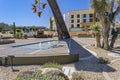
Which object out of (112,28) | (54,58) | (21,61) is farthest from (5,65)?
(112,28)

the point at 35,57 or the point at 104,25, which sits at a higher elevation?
the point at 104,25

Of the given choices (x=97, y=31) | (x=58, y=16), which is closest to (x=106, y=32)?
(x=97, y=31)

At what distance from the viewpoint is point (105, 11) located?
752 inches

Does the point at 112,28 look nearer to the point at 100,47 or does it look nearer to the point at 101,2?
the point at 100,47

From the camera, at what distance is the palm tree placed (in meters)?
18.6

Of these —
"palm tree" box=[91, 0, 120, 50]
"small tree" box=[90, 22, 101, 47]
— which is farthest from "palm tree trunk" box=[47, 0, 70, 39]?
"palm tree" box=[91, 0, 120, 50]

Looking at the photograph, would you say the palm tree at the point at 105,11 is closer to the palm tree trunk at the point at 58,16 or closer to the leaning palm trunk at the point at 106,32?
the leaning palm trunk at the point at 106,32

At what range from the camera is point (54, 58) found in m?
12.0

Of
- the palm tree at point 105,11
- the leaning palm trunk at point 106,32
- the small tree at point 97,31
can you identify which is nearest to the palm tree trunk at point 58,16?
the small tree at point 97,31

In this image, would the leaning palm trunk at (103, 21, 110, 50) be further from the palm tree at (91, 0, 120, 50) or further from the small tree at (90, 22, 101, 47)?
the small tree at (90, 22, 101, 47)

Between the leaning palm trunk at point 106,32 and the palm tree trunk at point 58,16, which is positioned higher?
the palm tree trunk at point 58,16

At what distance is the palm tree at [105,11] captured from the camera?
1864 cm

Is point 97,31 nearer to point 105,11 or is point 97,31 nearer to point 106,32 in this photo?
point 106,32

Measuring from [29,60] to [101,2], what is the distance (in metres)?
9.39
